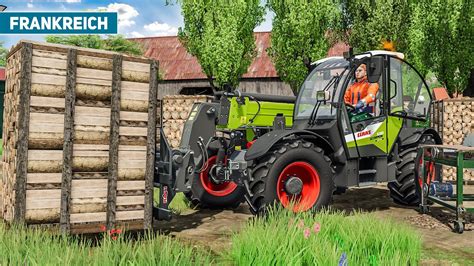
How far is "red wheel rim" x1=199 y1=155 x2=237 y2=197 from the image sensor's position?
796 centimetres

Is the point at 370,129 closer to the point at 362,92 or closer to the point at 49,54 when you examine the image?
the point at 362,92

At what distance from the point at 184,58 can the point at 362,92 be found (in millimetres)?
24816

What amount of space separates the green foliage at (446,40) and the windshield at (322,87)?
9993 millimetres

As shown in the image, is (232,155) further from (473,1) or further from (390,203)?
(473,1)

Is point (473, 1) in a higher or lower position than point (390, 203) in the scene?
higher

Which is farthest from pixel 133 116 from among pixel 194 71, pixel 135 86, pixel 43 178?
Result: pixel 194 71

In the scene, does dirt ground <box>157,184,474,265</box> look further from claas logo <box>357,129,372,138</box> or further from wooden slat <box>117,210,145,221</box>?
claas logo <box>357,129,372,138</box>

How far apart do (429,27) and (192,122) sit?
12.4m

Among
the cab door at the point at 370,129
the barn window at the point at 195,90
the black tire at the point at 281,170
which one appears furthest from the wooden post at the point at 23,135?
the barn window at the point at 195,90

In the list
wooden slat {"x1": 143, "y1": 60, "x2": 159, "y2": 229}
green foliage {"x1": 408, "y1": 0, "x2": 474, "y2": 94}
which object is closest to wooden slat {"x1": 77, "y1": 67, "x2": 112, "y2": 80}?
wooden slat {"x1": 143, "y1": 60, "x2": 159, "y2": 229}

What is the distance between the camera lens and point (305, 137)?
23.7 ft

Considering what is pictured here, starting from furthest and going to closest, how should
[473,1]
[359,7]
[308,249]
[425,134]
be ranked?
[359,7] → [473,1] → [425,134] → [308,249]

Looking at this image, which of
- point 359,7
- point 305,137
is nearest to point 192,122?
point 305,137

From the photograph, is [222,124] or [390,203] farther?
[390,203]
